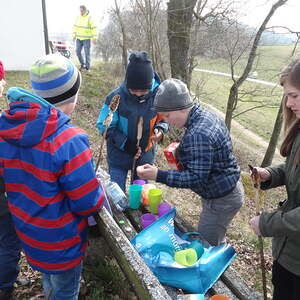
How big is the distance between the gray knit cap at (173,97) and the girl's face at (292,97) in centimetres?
69

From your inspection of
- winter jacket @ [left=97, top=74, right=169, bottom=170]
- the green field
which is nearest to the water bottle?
winter jacket @ [left=97, top=74, right=169, bottom=170]

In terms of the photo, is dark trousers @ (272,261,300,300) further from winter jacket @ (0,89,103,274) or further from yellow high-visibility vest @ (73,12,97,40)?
yellow high-visibility vest @ (73,12,97,40)

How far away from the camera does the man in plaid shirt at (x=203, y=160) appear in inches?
83.4

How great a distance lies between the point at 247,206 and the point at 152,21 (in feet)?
17.1

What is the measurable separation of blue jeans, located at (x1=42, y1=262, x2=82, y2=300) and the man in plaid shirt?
82cm

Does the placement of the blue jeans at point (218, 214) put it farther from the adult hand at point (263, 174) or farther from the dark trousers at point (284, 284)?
the dark trousers at point (284, 284)

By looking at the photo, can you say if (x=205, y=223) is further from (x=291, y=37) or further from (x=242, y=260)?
(x=291, y=37)

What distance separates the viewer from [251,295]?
200cm

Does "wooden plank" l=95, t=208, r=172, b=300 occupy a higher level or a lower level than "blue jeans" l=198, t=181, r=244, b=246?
higher

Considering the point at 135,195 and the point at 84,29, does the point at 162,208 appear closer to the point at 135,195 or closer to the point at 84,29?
the point at 135,195

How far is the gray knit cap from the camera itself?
219 centimetres

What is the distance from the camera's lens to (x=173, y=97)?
219 centimetres

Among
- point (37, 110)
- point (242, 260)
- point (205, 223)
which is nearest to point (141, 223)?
point (205, 223)

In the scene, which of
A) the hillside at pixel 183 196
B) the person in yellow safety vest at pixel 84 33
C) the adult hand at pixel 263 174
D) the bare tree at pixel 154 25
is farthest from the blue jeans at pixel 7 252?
the person in yellow safety vest at pixel 84 33
